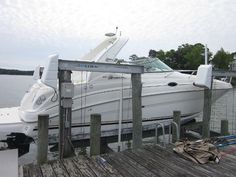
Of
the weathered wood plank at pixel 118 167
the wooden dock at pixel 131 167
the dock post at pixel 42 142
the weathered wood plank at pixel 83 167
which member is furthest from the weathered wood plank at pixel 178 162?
the dock post at pixel 42 142

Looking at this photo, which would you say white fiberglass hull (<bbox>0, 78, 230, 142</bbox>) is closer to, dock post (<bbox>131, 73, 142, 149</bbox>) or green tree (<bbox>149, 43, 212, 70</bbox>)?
dock post (<bbox>131, 73, 142, 149</bbox>)

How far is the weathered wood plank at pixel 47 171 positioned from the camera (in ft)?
15.1

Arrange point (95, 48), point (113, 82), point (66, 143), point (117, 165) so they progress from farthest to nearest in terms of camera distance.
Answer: point (95, 48)
point (113, 82)
point (66, 143)
point (117, 165)

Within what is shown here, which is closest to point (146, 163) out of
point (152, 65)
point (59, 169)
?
point (59, 169)

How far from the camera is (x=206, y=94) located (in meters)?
8.38

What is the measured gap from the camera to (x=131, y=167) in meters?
5.02

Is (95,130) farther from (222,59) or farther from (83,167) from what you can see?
(222,59)

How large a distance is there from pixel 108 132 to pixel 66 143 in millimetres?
2566

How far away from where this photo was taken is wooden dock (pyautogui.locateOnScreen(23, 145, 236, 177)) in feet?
15.4

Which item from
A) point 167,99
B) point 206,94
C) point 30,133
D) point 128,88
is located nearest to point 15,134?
point 30,133

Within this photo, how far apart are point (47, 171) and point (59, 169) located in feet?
0.67

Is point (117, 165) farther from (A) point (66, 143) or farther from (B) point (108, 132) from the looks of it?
(B) point (108, 132)

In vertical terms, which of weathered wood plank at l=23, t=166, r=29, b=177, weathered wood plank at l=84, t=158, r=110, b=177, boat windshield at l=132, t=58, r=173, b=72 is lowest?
weathered wood plank at l=84, t=158, r=110, b=177

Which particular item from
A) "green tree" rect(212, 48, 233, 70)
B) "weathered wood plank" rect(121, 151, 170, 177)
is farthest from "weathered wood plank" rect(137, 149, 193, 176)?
"green tree" rect(212, 48, 233, 70)
